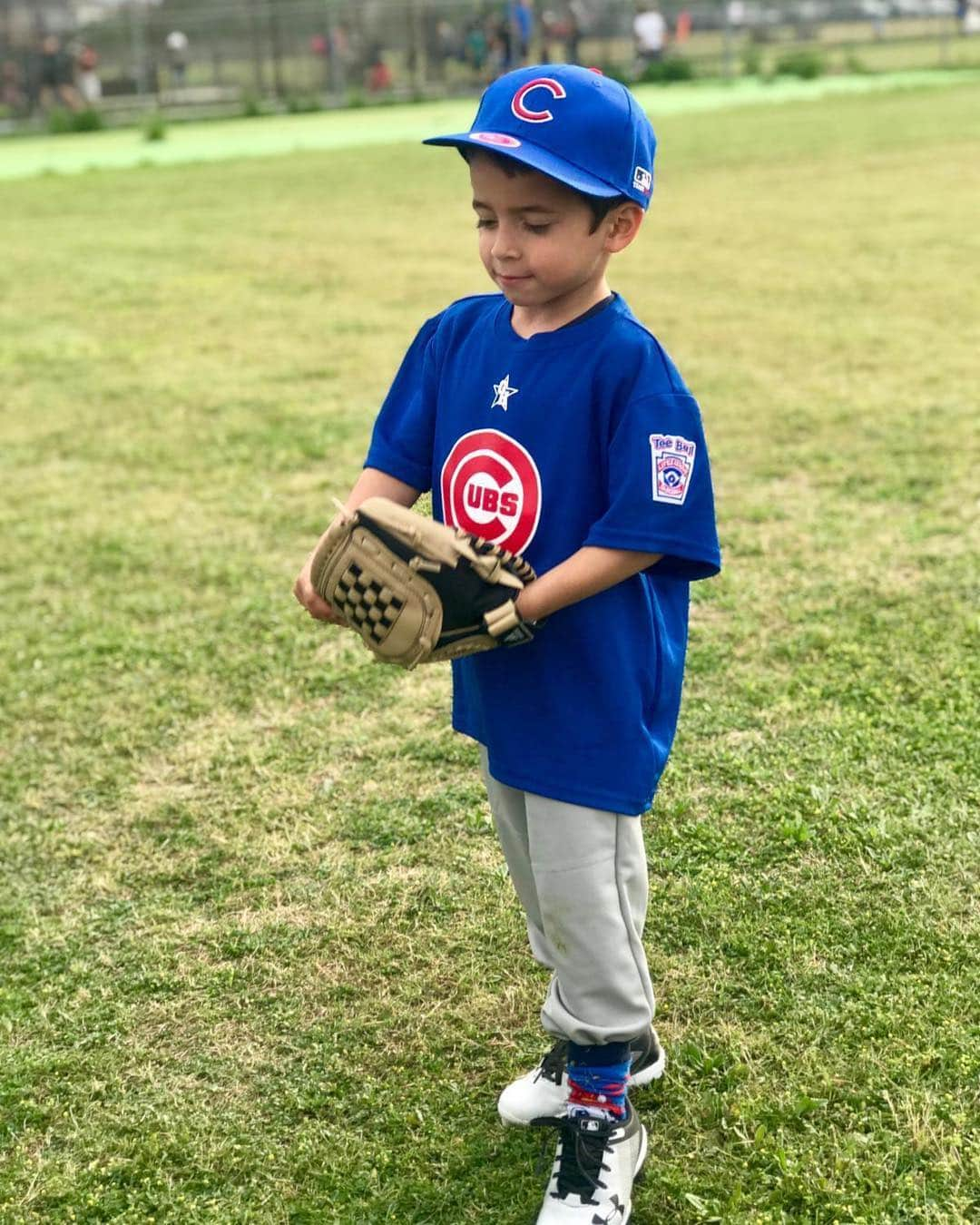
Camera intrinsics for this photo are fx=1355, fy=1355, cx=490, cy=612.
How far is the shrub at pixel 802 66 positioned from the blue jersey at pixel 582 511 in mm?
29325

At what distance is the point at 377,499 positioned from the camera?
6.61 ft

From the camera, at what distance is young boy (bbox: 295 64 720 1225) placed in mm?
1887

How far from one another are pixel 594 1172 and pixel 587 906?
16.9 inches

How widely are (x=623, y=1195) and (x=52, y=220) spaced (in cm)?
1279

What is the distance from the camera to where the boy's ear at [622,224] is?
1933 mm

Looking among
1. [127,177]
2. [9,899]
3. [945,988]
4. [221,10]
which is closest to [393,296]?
[9,899]

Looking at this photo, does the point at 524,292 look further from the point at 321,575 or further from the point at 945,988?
the point at 945,988

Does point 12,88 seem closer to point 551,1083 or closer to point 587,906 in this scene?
point 551,1083

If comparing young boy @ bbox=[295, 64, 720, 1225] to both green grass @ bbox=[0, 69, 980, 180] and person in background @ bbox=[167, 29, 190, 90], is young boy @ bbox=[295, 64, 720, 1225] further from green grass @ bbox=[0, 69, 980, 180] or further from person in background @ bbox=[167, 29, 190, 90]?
person in background @ bbox=[167, 29, 190, 90]

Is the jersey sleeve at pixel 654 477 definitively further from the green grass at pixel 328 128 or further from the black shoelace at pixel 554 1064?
the green grass at pixel 328 128

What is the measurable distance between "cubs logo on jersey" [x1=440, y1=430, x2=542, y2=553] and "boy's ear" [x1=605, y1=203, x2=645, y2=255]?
0.32m

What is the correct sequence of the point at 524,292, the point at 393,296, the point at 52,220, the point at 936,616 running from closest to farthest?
the point at 524,292, the point at 936,616, the point at 393,296, the point at 52,220

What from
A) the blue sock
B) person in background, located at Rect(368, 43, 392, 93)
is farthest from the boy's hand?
person in background, located at Rect(368, 43, 392, 93)

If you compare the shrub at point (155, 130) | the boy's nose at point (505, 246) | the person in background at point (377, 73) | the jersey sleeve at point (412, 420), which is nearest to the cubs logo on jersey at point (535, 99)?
the boy's nose at point (505, 246)
